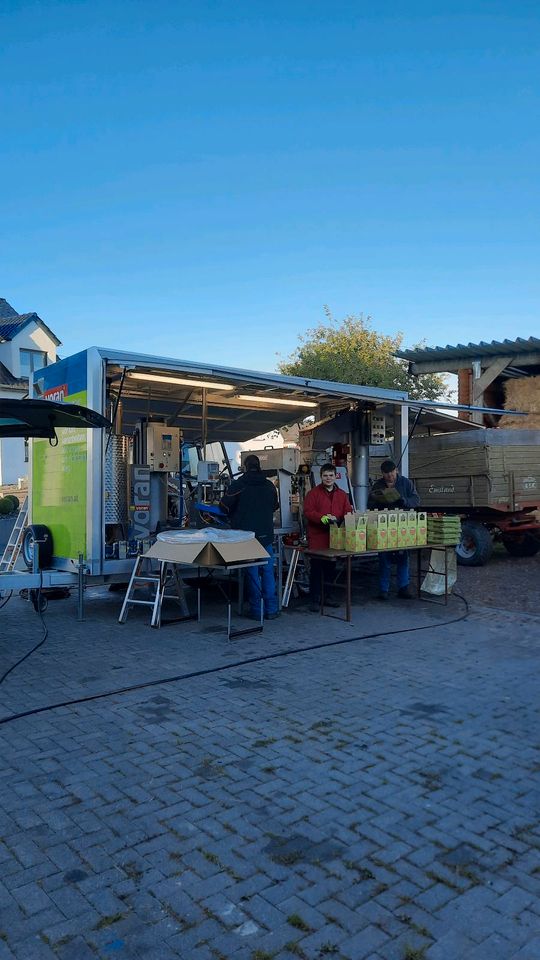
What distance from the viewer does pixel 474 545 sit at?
1173 cm

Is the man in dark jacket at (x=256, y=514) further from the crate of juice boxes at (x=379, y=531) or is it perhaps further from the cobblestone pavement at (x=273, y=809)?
the cobblestone pavement at (x=273, y=809)

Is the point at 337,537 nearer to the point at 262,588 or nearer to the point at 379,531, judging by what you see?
the point at 379,531

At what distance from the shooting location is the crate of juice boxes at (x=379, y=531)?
7594mm

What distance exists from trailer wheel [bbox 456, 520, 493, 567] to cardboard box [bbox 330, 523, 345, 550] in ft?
14.4

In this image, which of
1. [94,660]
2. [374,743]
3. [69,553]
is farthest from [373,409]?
[374,743]

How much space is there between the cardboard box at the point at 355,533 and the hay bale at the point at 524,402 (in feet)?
25.4

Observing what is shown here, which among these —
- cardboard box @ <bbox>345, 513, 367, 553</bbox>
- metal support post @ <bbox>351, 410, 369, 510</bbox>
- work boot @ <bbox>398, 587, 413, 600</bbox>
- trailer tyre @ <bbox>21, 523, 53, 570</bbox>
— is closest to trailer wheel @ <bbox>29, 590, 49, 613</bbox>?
trailer tyre @ <bbox>21, 523, 53, 570</bbox>

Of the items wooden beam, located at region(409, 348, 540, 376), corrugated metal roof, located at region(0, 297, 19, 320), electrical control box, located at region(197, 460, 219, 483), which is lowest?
electrical control box, located at region(197, 460, 219, 483)

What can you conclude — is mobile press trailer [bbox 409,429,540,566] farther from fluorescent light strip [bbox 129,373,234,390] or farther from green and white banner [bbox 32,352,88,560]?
green and white banner [bbox 32,352,88,560]

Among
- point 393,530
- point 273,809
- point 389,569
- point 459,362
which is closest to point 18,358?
point 459,362

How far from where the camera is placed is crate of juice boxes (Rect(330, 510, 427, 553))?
299 inches

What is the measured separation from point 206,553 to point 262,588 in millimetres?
1419

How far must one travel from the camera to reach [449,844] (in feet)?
9.68

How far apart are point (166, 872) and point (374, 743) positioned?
167cm
